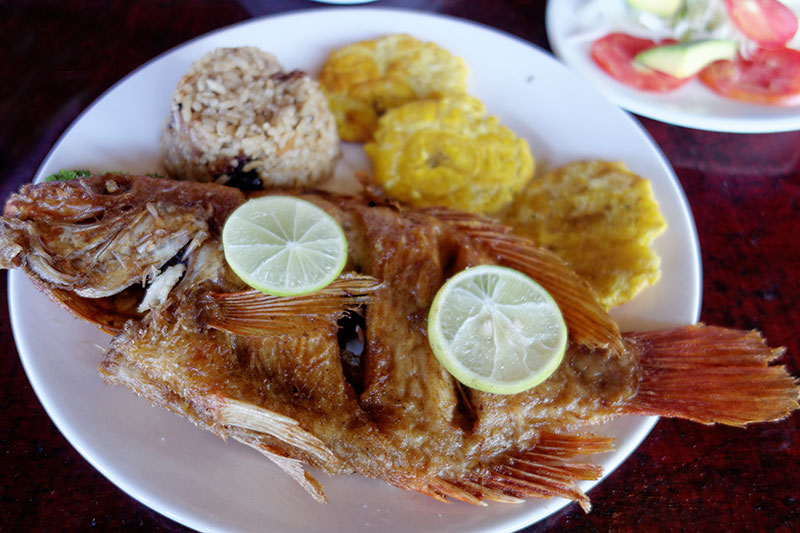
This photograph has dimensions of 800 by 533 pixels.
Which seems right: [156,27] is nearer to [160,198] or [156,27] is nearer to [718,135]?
[160,198]

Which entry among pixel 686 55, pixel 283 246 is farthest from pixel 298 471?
pixel 686 55

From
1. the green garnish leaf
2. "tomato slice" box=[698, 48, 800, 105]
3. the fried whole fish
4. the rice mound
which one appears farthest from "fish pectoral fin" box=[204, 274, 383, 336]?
"tomato slice" box=[698, 48, 800, 105]

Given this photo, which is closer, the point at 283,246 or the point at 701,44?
the point at 283,246

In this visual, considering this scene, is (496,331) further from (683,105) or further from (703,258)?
(683,105)

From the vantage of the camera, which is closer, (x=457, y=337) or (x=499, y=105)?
(x=457, y=337)

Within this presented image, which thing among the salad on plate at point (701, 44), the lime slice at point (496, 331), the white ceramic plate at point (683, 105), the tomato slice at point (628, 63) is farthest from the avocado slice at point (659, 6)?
the lime slice at point (496, 331)

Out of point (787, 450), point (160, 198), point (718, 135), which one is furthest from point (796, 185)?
point (160, 198)

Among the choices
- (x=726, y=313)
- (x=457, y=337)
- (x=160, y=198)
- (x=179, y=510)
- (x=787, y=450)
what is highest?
(x=160, y=198)
